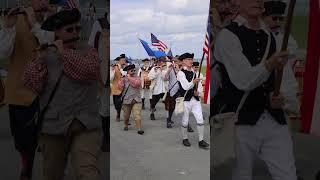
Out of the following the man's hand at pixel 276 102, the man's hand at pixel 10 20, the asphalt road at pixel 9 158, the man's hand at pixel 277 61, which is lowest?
the asphalt road at pixel 9 158

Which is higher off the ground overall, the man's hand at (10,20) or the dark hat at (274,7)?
Answer: the dark hat at (274,7)

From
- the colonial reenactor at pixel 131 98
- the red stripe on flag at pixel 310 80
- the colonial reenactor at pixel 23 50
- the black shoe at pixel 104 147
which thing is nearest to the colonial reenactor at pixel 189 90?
the colonial reenactor at pixel 131 98

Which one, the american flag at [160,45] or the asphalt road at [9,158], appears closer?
the asphalt road at [9,158]

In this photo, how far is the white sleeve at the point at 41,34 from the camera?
11.1ft

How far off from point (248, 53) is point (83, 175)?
115 cm

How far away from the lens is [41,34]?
135 inches

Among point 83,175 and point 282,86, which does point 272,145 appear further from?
point 83,175

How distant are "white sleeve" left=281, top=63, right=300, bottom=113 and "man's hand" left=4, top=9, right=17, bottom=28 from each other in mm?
1649

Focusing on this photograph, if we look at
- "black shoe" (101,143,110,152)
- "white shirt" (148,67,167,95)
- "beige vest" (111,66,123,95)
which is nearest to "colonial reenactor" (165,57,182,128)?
"beige vest" (111,66,123,95)

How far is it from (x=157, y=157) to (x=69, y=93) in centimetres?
234

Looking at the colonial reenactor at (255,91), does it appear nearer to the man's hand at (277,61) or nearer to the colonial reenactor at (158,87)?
the man's hand at (277,61)

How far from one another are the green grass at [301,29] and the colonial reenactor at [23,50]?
4.84ft

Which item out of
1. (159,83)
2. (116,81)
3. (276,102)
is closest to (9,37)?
(276,102)

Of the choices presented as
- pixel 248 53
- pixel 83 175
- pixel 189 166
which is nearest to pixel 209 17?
pixel 248 53
